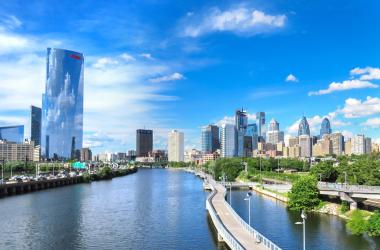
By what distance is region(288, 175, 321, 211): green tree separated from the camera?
9575cm

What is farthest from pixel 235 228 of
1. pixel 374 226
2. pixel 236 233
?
pixel 374 226

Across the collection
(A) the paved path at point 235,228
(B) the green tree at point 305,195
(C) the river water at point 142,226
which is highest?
(B) the green tree at point 305,195

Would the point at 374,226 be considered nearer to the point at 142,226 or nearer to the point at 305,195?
the point at 305,195

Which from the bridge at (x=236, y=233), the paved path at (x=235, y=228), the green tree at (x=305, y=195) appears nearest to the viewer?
the bridge at (x=236, y=233)

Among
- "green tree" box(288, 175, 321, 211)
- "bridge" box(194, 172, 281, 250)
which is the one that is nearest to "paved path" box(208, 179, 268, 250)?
"bridge" box(194, 172, 281, 250)

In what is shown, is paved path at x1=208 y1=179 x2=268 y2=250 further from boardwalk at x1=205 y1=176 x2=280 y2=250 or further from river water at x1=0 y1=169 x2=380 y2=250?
river water at x1=0 y1=169 x2=380 y2=250

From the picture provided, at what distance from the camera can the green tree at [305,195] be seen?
95.8 metres

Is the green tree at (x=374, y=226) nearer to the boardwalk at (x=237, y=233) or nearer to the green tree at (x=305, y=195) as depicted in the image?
the boardwalk at (x=237, y=233)

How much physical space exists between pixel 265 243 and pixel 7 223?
178 feet

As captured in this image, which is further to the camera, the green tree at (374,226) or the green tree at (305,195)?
the green tree at (305,195)

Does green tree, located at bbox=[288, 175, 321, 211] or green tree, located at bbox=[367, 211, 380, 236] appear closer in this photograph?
green tree, located at bbox=[367, 211, 380, 236]

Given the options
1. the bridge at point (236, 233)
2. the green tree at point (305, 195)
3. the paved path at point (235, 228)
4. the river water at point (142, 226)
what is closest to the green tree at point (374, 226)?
the river water at point (142, 226)

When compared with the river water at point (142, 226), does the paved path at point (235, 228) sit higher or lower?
higher

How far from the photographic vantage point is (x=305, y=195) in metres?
96.3
